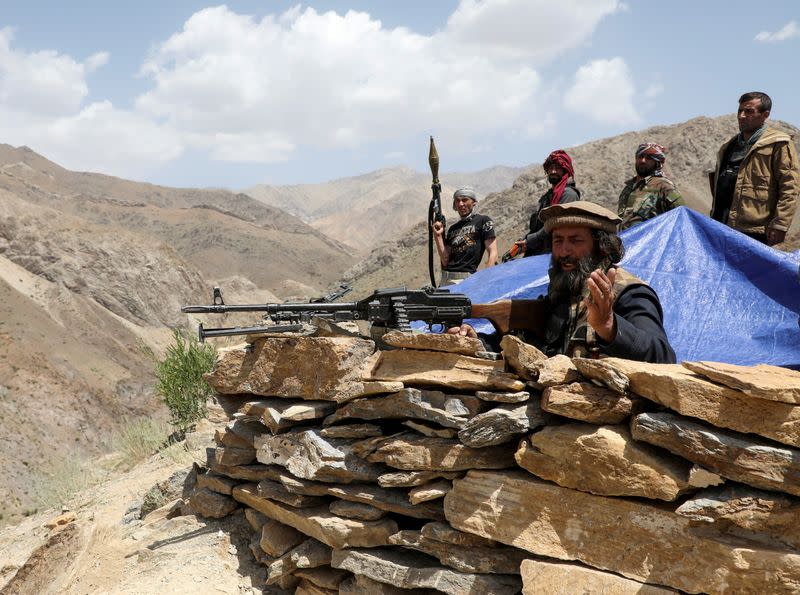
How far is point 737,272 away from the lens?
498 centimetres

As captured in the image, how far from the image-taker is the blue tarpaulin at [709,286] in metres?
4.50

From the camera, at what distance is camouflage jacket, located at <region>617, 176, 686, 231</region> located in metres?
6.05

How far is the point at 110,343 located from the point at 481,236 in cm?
2170

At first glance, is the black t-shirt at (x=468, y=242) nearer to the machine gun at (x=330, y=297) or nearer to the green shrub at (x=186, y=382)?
the machine gun at (x=330, y=297)

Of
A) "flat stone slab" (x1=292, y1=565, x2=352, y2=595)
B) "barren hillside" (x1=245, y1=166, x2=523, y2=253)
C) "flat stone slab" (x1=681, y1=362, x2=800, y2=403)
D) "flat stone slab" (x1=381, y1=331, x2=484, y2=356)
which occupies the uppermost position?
"barren hillside" (x1=245, y1=166, x2=523, y2=253)

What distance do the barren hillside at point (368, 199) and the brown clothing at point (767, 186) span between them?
44.5 meters

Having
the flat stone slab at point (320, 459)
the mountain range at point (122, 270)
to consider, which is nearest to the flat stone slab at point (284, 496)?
the flat stone slab at point (320, 459)

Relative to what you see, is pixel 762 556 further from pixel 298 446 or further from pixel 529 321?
pixel 298 446

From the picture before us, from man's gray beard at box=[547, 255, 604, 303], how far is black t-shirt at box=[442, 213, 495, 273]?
2.78 metres

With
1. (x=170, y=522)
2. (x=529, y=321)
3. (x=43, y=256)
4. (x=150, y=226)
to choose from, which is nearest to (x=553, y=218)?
(x=529, y=321)

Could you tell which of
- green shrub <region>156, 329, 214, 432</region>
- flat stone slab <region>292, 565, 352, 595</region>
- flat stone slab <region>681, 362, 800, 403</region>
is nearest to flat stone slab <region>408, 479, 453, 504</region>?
flat stone slab <region>292, 565, 352, 595</region>

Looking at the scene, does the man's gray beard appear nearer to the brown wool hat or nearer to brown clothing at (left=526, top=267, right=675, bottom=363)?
brown clothing at (left=526, top=267, right=675, bottom=363)

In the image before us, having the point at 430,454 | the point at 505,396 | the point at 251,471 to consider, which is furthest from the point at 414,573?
the point at 251,471

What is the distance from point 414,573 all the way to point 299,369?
1.47 meters
